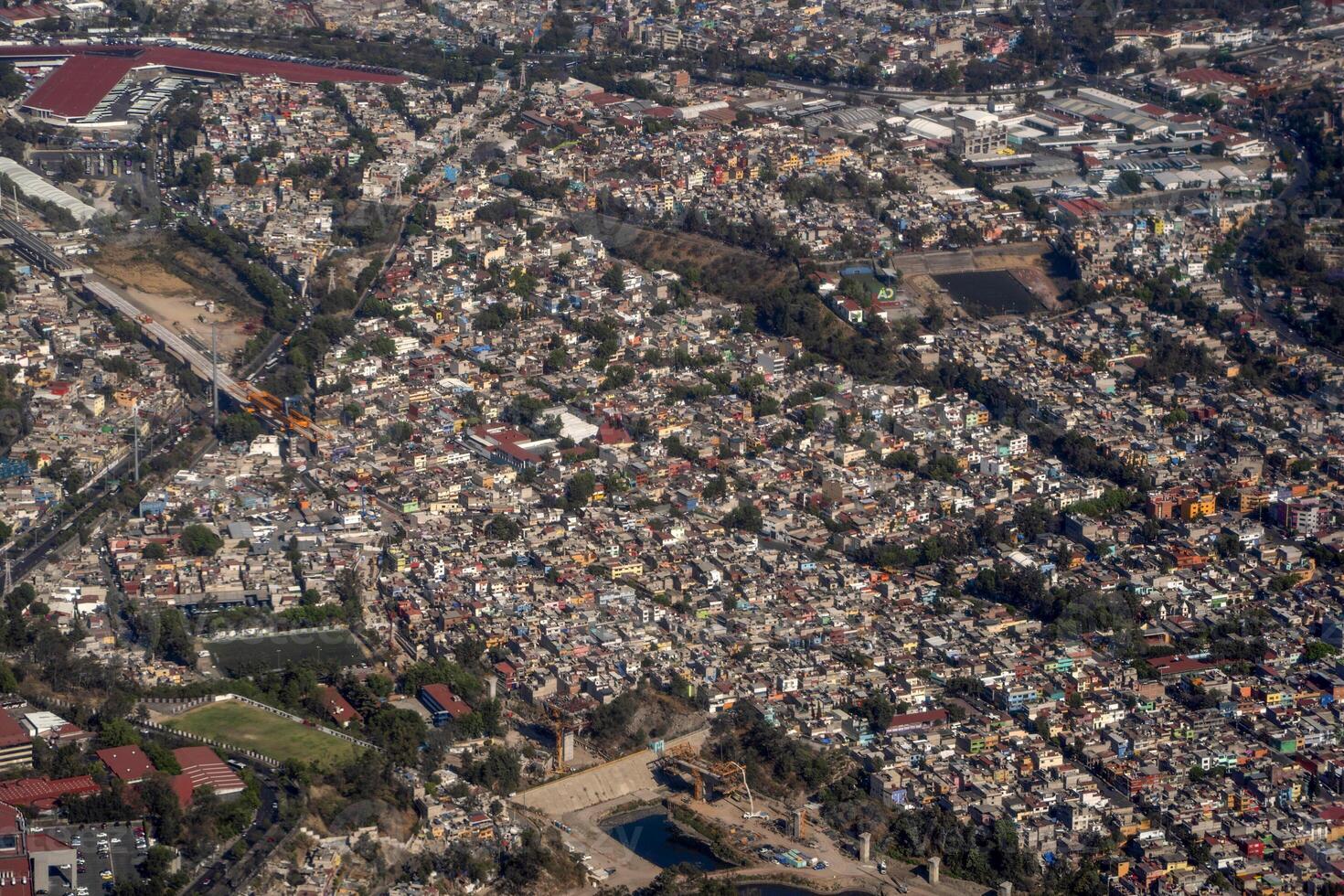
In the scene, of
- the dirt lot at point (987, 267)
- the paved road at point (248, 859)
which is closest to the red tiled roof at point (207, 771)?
the paved road at point (248, 859)

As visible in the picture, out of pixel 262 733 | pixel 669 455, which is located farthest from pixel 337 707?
pixel 669 455

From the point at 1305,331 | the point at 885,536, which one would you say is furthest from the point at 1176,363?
the point at 885,536

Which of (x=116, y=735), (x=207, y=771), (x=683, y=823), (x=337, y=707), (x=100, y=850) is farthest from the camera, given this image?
(x=337, y=707)

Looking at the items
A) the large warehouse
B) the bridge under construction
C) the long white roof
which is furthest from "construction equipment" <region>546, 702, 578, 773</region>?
the large warehouse

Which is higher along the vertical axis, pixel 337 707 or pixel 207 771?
pixel 207 771

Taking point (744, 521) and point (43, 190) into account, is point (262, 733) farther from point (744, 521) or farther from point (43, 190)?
point (43, 190)

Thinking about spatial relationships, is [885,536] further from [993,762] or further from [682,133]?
[682,133]

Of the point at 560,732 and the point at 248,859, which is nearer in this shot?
the point at 248,859

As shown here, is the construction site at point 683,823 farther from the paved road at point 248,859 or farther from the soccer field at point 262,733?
the paved road at point 248,859
